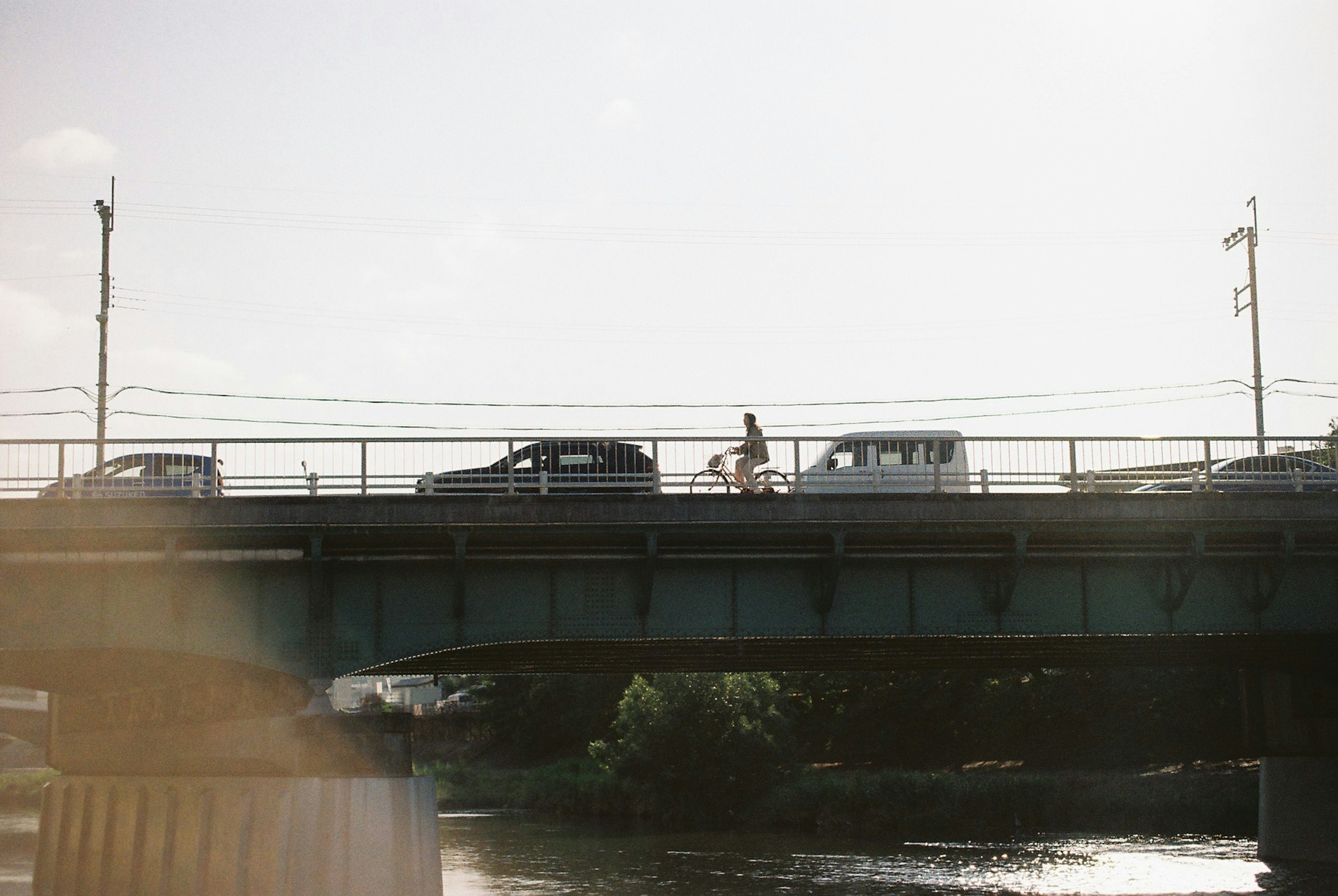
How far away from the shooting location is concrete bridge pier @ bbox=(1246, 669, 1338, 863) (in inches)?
1433

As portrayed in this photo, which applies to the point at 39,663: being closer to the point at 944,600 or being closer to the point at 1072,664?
the point at 944,600

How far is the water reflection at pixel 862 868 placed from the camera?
35000 mm

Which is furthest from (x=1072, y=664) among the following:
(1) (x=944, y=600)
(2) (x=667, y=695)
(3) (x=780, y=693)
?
(3) (x=780, y=693)

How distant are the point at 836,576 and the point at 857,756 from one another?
147 ft

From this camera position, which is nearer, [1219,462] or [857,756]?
[1219,462]

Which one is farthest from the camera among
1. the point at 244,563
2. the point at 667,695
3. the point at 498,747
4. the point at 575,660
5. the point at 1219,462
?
the point at 498,747

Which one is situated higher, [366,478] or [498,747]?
[366,478]

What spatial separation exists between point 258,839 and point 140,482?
740 centimetres

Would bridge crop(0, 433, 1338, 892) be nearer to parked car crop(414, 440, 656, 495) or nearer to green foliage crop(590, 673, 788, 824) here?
parked car crop(414, 440, 656, 495)

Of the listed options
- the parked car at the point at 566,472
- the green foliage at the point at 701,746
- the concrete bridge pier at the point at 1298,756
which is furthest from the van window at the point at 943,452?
the green foliage at the point at 701,746

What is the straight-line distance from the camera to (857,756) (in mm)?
69812

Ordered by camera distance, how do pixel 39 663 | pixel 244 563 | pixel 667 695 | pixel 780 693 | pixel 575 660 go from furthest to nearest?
pixel 780 693, pixel 667 695, pixel 575 660, pixel 39 663, pixel 244 563

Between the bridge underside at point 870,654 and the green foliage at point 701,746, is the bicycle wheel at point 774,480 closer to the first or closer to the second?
the bridge underside at point 870,654

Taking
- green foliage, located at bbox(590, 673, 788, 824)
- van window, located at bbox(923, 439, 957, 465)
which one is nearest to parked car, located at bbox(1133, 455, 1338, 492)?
van window, located at bbox(923, 439, 957, 465)
